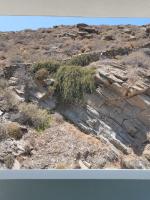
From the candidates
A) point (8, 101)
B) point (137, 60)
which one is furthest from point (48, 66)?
point (137, 60)

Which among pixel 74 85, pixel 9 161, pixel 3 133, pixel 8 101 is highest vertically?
pixel 74 85

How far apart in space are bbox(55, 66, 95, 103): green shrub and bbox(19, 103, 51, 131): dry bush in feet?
1.70

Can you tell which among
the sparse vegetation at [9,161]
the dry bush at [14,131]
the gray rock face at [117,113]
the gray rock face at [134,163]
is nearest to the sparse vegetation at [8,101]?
the dry bush at [14,131]

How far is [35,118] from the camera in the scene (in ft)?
26.8

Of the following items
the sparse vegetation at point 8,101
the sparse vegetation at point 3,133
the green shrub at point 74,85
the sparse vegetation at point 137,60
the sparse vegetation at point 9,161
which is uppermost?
the sparse vegetation at point 137,60

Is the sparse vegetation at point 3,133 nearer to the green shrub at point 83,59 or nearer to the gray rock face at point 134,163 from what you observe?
the gray rock face at point 134,163

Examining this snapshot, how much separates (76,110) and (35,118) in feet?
2.47

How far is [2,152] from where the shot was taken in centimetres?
736

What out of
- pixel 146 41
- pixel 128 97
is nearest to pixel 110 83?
pixel 128 97

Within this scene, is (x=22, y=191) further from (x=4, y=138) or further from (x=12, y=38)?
(x=12, y=38)

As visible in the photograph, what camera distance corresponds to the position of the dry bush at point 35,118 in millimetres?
8156

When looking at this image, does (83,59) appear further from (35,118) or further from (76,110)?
(35,118)

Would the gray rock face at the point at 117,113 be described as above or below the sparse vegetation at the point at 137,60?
below

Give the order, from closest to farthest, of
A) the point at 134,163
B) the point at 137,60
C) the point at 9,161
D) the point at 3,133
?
1. the point at 9,161
2. the point at 134,163
3. the point at 3,133
4. the point at 137,60
